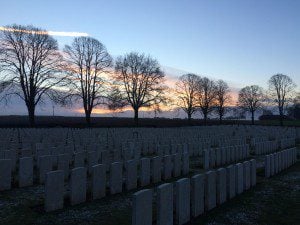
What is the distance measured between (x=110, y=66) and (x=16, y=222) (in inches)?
1721

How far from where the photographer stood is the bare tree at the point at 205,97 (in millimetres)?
73012

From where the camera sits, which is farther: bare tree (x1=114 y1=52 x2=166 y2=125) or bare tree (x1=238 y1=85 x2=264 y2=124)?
bare tree (x1=238 y1=85 x2=264 y2=124)

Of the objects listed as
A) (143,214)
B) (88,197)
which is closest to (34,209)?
(88,197)

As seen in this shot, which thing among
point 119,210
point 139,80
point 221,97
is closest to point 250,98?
point 221,97

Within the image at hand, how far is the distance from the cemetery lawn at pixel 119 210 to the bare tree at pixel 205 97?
64622mm

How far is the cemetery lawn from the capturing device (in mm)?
6219

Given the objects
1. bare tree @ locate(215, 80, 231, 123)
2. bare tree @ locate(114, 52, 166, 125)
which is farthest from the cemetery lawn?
bare tree @ locate(215, 80, 231, 123)

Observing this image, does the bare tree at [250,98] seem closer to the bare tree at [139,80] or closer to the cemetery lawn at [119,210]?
the bare tree at [139,80]

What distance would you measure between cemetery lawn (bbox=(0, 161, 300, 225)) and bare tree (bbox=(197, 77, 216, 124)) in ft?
212

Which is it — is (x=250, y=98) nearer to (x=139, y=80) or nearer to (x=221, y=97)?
(x=221, y=97)

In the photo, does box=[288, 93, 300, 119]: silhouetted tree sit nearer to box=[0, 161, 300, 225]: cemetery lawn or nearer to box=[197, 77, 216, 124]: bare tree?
box=[197, 77, 216, 124]: bare tree

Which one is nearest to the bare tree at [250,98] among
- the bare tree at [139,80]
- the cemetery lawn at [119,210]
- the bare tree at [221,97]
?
the bare tree at [221,97]

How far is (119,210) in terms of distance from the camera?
268 inches

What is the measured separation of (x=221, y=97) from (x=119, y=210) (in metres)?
74.5
